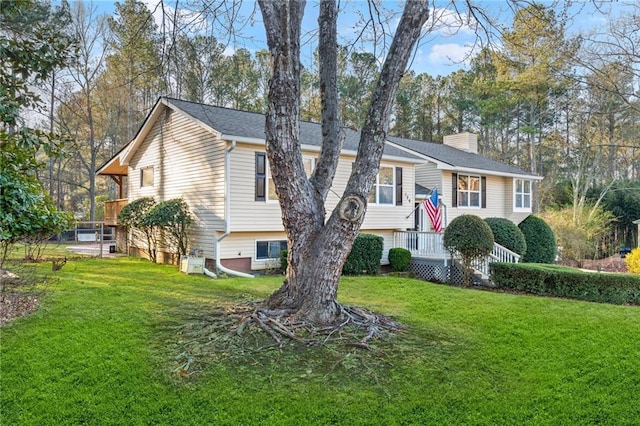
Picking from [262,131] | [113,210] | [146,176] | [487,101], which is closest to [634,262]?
[262,131]

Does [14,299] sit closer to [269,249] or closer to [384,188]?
[269,249]

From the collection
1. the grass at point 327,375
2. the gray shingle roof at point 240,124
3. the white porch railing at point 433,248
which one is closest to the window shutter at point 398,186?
the gray shingle roof at point 240,124

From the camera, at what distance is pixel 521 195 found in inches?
776

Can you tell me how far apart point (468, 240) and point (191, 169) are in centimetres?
827

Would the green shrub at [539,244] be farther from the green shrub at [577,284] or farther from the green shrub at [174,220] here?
the green shrub at [174,220]

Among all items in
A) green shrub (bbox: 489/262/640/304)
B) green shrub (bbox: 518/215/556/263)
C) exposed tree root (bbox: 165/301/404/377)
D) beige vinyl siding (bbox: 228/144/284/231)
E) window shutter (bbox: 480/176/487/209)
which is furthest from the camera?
window shutter (bbox: 480/176/487/209)

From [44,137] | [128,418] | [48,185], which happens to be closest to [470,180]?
[44,137]

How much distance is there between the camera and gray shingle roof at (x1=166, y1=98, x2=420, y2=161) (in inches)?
443

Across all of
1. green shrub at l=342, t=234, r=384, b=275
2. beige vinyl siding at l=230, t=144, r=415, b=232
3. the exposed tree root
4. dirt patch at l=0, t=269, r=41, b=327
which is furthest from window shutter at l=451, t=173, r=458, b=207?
dirt patch at l=0, t=269, r=41, b=327

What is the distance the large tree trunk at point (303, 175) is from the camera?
5.11 m

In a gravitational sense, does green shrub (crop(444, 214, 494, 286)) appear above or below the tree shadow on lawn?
above

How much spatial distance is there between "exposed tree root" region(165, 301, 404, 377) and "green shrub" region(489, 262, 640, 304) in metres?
5.85

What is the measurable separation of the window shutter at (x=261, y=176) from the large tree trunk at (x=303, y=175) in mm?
→ 6270

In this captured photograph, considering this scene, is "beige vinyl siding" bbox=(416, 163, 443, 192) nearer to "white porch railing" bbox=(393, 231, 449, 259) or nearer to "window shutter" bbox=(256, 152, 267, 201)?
"white porch railing" bbox=(393, 231, 449, 259)
